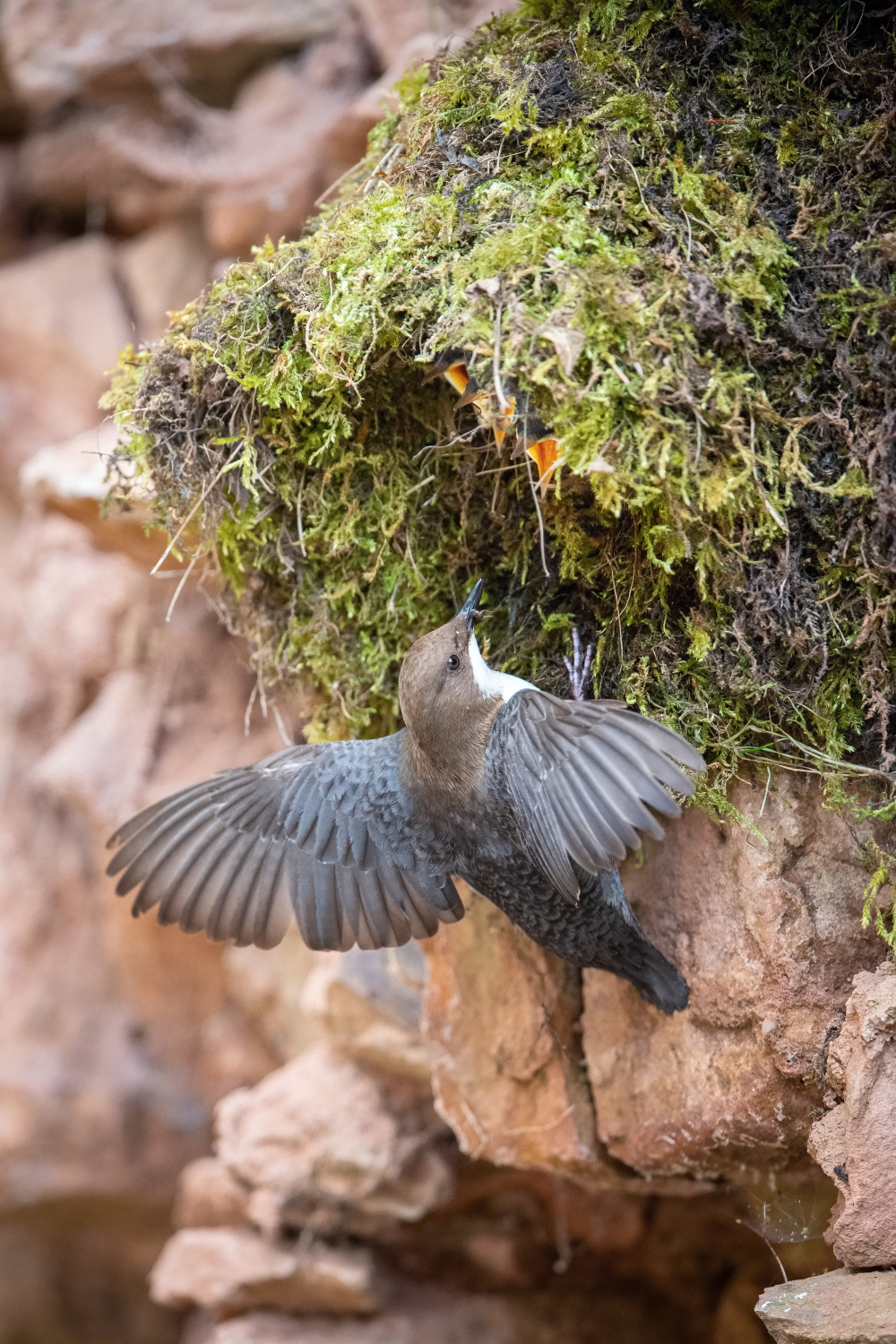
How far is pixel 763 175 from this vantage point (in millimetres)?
2336

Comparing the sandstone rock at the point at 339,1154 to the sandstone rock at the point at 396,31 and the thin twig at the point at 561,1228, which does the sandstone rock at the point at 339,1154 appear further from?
the sandstone rock at the point at 396,31

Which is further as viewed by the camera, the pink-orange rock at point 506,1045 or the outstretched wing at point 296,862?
the pink-orange rock at point 506,1045

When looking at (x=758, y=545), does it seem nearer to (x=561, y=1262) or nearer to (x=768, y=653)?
(x=768, y=653)

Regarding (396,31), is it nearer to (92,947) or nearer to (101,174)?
(101,174)

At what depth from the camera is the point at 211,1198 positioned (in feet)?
13.9

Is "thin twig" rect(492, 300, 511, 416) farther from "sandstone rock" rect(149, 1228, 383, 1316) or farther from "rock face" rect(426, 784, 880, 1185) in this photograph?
"sandstone rock" rect(149, 1228, 383, 1316)

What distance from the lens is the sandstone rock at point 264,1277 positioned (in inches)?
155

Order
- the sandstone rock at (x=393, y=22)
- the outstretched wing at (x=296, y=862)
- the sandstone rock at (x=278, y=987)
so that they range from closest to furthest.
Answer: the outstretched wing at (x=296, y=862) → the sandstone rock at (x=393, y=22) → the sandstone rock at (x=278, y=987)

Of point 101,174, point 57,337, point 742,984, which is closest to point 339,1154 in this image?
point 742,984

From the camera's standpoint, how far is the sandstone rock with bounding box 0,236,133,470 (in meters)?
5.45

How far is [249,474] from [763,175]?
53.0 inches

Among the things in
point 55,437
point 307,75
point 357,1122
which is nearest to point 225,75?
point 307,75

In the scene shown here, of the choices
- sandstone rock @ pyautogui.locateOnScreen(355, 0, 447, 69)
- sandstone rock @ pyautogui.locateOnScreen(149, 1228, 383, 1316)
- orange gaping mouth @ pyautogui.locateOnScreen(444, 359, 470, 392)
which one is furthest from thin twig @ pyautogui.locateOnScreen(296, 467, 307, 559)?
sandstone rock @ pyautogui.locateOnScreen(149, 1228, 383, 1316)

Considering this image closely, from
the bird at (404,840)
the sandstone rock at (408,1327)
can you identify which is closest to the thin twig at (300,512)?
the bird at (404,840)
